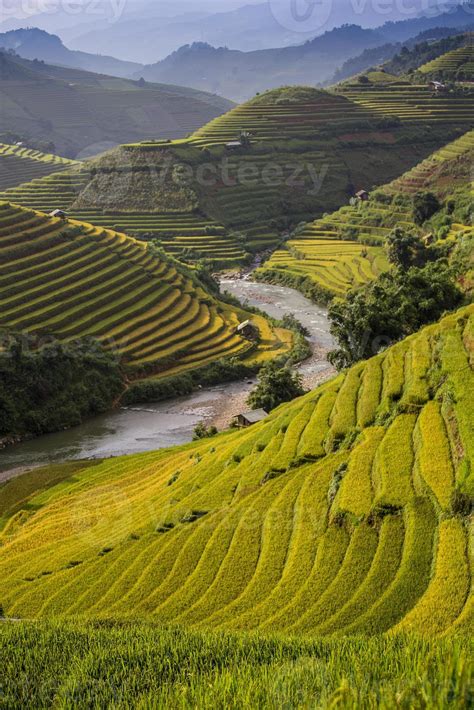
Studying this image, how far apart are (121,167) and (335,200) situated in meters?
33.6

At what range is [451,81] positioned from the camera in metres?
145

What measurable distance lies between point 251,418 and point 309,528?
75.5ft

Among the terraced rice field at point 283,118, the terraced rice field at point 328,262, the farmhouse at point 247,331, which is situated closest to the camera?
the farmhouse at point 247,331

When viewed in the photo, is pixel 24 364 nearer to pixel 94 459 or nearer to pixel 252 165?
pixel 94 459

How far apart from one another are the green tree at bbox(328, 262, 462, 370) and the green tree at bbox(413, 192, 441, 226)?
42141 millimetres

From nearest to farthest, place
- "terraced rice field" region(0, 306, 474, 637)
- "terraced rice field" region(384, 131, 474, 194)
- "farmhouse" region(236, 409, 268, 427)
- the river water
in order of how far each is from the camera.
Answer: "terraced rice field" region(0, 306, 474, 637)
"farmhouse" region(236, 409, 268, 427)
the river water
"terraced rice field" region(384, 131, 474, 194)

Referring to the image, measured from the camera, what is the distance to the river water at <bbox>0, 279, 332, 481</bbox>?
47.1 meters

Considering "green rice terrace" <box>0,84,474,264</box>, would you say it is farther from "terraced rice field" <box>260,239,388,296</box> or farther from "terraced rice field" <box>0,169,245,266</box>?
"terraced rice field" <box>260,239,388,296</box>

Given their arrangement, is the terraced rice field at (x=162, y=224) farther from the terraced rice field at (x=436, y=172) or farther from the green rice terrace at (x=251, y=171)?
the terraced rice field at (x=436, y=172)

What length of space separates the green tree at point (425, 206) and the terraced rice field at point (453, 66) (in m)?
74.3

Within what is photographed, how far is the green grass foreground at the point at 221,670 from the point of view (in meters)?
8.72

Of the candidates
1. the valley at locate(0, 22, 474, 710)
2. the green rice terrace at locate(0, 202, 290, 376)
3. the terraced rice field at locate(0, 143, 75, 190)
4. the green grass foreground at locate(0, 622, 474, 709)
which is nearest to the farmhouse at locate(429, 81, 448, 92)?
the valley at locate(0, 22, 474, 710)

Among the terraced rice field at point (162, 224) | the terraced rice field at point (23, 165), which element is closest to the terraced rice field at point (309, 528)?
the terraced rice field at point (162, 224)

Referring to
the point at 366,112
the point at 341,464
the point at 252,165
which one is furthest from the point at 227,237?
the point at 341,464
